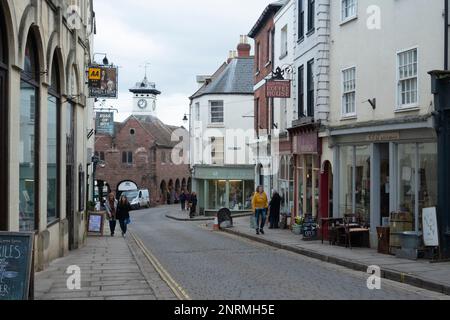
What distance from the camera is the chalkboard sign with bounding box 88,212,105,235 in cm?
2594

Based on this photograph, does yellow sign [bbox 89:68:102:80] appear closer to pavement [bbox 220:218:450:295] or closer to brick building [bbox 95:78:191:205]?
pavement [bbox 220:218:450:295]

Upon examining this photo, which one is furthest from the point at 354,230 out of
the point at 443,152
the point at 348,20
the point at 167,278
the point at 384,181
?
the point at 167,278

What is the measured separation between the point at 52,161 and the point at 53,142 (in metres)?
0.49

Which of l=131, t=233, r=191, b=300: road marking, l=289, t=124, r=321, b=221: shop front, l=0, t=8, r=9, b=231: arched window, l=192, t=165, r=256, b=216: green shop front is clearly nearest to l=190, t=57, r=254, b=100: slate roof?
l=192, t=165, r=256, b=216: green shop front

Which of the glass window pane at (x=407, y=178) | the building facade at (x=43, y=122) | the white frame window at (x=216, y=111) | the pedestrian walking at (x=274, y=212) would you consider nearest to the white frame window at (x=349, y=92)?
the glass window pane at (x=407, y=178)

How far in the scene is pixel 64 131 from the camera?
17078mm

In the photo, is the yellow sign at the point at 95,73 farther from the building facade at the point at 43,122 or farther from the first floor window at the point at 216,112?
the first floor window at the point at 216,112

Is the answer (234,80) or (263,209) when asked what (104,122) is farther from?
(234,80)

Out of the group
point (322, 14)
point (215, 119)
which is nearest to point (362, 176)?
point (322, 14)

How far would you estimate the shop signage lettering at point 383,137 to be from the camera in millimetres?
16406

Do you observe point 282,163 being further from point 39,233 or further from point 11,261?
point 11,261

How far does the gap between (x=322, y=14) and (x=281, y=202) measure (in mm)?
9940

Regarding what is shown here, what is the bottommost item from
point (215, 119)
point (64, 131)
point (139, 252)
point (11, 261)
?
point (139, 252)

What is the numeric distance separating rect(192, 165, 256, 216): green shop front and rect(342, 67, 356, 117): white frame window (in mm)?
28612
